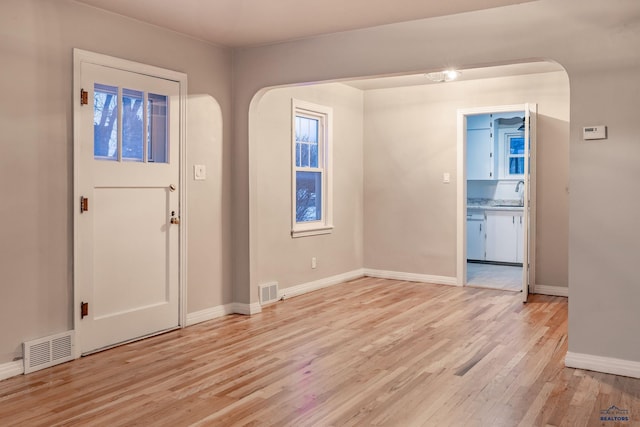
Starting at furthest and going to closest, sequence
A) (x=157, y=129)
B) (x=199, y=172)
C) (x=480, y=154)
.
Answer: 1. (x=480, y=154)
2. (x=199, y=172)
3. (x=157, y=129)

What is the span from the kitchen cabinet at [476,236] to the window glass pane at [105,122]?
580 cm

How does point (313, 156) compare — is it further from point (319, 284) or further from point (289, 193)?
point (319, 284)

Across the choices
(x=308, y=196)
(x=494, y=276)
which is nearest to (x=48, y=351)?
(x=308, y=196)

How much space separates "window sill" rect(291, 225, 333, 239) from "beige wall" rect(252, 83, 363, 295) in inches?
1.6

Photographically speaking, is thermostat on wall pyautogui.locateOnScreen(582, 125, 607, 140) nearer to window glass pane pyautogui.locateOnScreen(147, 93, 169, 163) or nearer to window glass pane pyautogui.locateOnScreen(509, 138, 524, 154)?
window glass pane pyautogui.locateOnScreen(147, 93, 169, 163)

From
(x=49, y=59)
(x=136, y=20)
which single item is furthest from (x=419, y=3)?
(x=49, y=59)

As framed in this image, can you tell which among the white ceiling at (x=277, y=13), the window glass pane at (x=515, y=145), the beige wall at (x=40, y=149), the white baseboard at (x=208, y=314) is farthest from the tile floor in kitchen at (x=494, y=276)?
the beige wall at (x=40, y=149)

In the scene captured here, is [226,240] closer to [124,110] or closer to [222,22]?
[124,110]

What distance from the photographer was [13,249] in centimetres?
339

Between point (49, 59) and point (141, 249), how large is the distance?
1484 millimetres

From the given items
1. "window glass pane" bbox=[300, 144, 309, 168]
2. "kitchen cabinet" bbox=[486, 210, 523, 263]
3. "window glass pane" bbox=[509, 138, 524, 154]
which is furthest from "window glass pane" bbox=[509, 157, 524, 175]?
"window glass pane" bbox=[300, 144, 309, 168]

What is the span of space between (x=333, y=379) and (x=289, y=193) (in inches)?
110

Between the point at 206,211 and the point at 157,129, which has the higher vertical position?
the point at 157,129

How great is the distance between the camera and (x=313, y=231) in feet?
20.4
